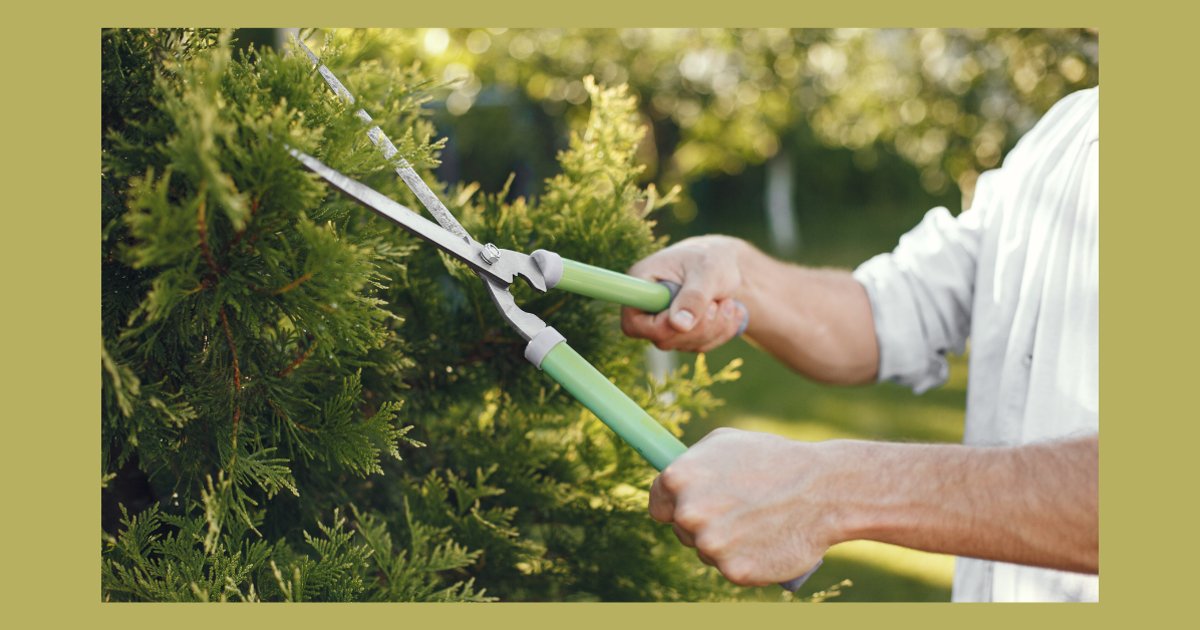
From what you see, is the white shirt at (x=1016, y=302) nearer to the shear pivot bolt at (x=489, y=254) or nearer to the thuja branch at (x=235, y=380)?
the shear pivot bolt at (x=489, y=254)

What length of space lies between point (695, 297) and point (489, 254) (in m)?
0.43

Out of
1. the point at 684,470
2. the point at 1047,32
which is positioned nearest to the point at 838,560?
the point at 1047,32

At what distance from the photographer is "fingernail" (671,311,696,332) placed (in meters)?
1.55

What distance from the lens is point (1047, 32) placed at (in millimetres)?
3619

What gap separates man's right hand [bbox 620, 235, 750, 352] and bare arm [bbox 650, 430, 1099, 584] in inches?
14.7

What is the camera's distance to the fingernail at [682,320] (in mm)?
1548

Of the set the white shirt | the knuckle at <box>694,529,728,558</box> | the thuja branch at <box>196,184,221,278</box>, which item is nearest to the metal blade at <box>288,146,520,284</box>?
the thuja branch at <box>196,184,221,278</box>

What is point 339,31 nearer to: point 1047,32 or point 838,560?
point 1047,32

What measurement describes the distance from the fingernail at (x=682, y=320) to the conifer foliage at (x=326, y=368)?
12 centimetres

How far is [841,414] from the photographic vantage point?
611cm

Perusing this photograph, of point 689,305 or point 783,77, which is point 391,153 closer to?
point 689,305

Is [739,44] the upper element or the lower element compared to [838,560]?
upper

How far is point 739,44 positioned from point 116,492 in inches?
223

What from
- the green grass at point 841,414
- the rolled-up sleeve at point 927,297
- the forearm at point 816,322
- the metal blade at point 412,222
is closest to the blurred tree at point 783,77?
the metal blade at point 412,222
